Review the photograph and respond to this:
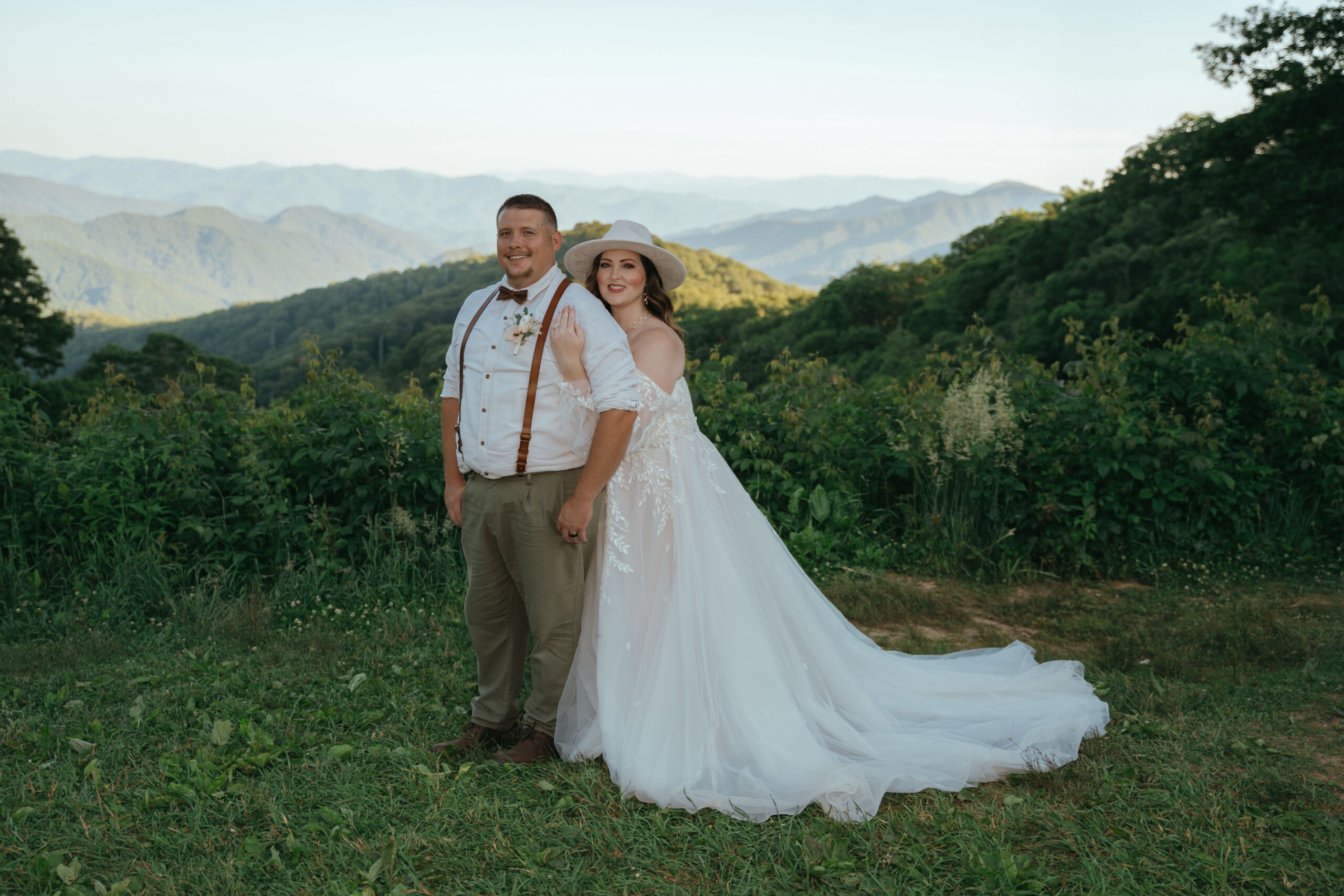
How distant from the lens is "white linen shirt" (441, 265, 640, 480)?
3.04m

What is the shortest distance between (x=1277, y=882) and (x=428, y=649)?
3.55 metres

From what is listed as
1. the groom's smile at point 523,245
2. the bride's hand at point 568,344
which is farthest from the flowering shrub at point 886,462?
the bride's hand at point 568,344

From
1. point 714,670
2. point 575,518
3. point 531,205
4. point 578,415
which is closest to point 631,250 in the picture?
point 531,205

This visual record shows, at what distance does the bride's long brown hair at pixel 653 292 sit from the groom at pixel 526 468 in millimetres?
320

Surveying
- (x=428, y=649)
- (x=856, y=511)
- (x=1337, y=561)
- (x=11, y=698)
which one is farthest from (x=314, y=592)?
(x=1337, y=561)

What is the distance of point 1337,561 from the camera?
237 inches

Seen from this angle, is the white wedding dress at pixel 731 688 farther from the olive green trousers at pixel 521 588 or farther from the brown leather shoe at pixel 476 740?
the brown leather shoe at pixel 476 740

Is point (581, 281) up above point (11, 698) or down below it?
above

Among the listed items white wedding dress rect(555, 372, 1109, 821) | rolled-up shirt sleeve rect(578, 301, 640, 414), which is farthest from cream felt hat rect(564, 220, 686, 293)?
white wedding dress rect(555, 372, 1109, 821)

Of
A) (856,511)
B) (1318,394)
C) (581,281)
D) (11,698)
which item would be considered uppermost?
(581,281)

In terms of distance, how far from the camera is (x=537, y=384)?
9.94ft

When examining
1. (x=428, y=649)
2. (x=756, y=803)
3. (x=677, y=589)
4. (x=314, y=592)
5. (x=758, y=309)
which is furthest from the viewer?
(x=758, y=309)

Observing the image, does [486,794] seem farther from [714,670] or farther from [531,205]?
[531,205]

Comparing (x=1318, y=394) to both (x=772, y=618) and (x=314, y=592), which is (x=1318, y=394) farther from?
(x=314, y=592)
